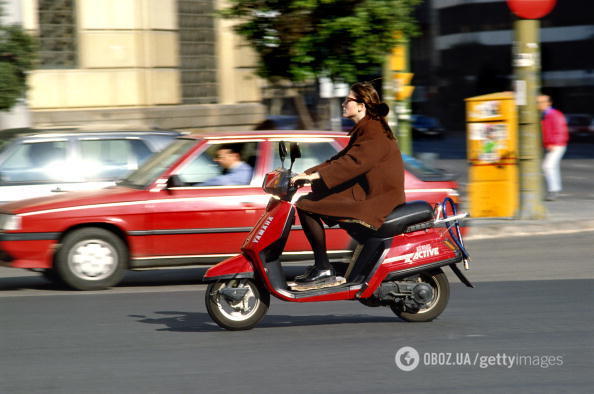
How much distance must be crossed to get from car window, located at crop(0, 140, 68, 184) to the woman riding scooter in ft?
16.2

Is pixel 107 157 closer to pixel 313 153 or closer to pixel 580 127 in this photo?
pixel 313 153

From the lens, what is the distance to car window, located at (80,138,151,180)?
1141 cm

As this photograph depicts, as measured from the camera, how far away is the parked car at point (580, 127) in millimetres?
47750

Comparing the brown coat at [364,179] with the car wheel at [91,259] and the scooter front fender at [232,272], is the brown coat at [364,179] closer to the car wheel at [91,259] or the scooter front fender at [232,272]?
the scooter front fender at [232,272]

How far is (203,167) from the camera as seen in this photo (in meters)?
9.73

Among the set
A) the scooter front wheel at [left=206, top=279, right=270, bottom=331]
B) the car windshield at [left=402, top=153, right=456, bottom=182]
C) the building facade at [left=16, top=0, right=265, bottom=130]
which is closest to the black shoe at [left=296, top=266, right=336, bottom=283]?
the scooter front wheel at [left=206, top=279, right=270, bottom=331]

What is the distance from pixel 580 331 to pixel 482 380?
166 centimetres

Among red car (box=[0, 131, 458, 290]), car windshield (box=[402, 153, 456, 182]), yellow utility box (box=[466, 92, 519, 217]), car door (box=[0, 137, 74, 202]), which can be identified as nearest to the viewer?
red car (box=[0, 131, 458, 290])

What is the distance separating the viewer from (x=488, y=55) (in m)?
69.3

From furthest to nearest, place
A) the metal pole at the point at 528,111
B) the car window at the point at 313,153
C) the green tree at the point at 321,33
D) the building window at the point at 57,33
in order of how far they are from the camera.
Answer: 1. the building window at the point at 57,33
2. the green tree at the point at 321,33
3. the metal pole at the point at 528,111
4. the car window at the point at 313,153

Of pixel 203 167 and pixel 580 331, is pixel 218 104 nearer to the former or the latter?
pixel 203 167

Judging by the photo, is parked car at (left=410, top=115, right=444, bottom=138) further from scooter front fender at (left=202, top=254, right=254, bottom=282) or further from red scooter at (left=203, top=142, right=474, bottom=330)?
scooter front fender at (left=202, top=254, right=254, bottom=282)

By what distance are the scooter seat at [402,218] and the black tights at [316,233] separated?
1.21ft

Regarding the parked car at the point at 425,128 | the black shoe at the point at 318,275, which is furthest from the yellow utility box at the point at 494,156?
the parked car at the point at 425,128
